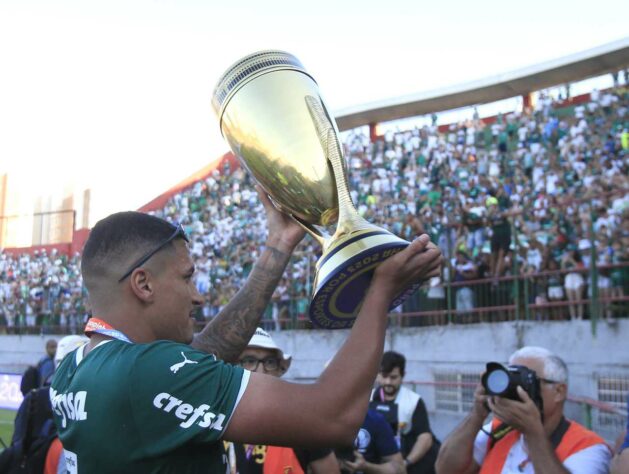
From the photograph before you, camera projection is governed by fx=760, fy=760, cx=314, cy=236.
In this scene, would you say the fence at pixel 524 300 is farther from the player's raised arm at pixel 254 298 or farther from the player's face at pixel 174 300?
the player's face at pixel 174 300

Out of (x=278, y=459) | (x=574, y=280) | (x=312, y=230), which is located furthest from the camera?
(x=574, y=280)

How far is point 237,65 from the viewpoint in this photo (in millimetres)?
2158

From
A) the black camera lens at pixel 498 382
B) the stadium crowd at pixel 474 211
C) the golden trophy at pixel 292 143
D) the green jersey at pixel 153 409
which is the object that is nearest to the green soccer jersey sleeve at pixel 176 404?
the green jersey at pixel 153 409

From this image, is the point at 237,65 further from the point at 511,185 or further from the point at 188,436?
the point at 511,185

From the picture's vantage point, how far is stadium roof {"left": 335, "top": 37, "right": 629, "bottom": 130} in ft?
60.9

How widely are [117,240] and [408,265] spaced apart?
28.6 inches

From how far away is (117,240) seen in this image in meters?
1.89

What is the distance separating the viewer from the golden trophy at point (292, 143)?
1972 millimetres

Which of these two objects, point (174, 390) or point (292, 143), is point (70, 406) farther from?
point (292, 143)

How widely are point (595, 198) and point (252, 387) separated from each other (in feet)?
27.3

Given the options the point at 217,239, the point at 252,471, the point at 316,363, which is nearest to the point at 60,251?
the point at 217,239

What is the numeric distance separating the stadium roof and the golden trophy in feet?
56.5

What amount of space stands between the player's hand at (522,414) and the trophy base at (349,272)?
4.54ft

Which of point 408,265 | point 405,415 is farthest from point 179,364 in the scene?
point 405,415
